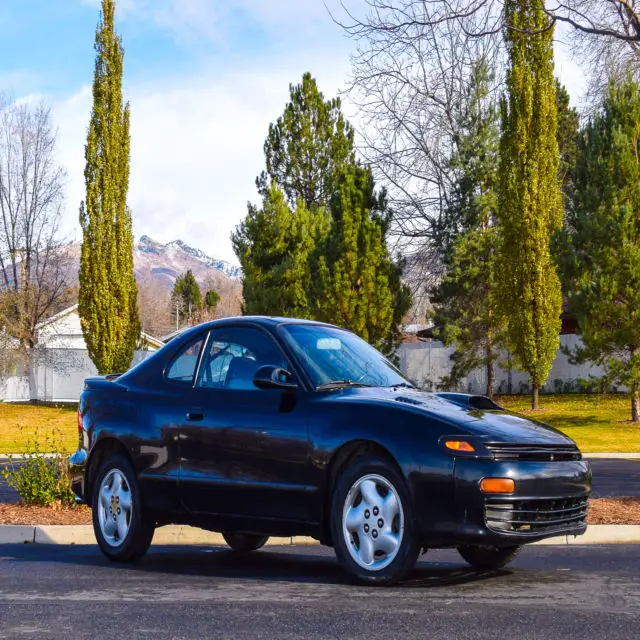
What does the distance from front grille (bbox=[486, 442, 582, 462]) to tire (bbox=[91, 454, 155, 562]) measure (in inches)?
118

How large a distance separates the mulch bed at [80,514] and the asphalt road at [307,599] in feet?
6.00

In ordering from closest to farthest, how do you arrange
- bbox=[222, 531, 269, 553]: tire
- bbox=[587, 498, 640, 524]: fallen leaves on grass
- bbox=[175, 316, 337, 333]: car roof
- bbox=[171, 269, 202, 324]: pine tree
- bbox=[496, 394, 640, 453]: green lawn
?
bbox=[175, 316, 337, 333]: car roof → bbox=[222, 531, 269, 553]: tire → bbox=[587, 498, 640, 524]: fallen leaves on grass → bbox=[496, 394, 640, 453]: green lawn → bbox=[171, 269, 202, 324]: pine tree

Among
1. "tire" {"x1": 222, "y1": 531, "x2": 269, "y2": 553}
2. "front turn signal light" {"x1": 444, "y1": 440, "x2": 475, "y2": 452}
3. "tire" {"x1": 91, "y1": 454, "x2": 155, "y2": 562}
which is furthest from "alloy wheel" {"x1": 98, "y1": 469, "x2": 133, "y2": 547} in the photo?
"front turn signal light" {"x1": 444, "y1": 440, "x2": 475, "y2": 452}

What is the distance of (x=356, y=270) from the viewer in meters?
35.9

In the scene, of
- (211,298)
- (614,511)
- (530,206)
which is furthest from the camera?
(211,298)

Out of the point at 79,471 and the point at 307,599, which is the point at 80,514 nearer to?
the point at 79,471

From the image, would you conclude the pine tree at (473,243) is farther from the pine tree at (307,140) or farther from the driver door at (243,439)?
the driver door at (243,439)

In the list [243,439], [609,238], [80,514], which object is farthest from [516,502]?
[609,238]

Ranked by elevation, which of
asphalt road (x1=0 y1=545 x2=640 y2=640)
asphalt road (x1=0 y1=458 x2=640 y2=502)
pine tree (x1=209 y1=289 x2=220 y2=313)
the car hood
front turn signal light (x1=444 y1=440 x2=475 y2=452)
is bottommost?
asphalt road (x1=0 y1=458 x2=640 y2=502)

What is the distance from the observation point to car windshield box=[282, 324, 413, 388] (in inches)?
298

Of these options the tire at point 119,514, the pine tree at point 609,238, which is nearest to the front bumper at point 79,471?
the tire at point 119,514

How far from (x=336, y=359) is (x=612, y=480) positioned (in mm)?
9986

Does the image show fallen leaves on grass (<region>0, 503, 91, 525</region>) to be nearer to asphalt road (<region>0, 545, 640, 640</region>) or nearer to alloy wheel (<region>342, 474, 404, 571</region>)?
asphalt road (<region>0, 545, 640, 640</region>)

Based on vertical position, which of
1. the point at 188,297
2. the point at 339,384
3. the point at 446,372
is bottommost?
the point at 446,372
